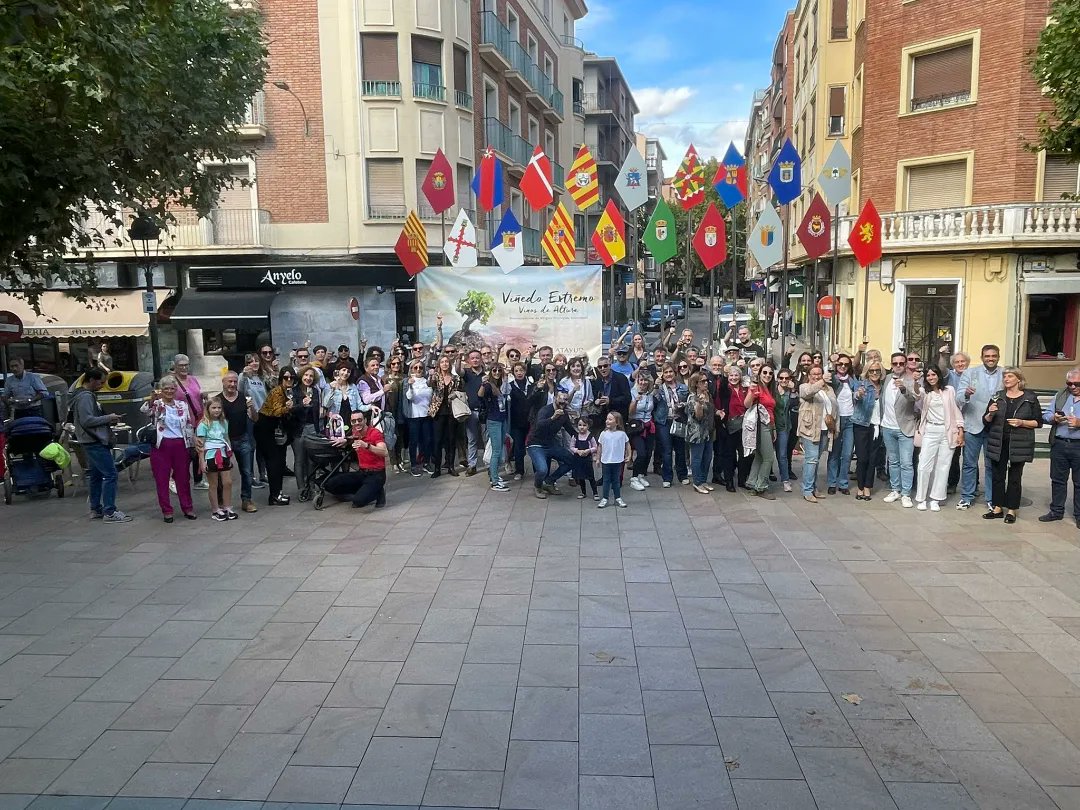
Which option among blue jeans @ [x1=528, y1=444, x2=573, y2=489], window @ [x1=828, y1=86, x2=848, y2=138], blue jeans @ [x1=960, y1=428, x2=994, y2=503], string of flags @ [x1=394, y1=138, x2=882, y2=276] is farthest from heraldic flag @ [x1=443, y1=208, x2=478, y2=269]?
window @ [x1=828, y1=86, x2=848, y2=138]

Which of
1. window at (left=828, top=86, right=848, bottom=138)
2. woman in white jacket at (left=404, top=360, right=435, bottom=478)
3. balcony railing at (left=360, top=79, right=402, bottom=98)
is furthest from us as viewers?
window at (left=828, top=86, right=848, bottom=138)

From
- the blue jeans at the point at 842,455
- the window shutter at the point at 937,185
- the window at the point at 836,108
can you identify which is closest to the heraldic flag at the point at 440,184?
the blue jeans at the point at 842,455

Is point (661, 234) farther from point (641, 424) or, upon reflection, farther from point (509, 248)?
point (641, 424)

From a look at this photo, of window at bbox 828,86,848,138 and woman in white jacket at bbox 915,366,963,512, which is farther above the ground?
window at bbox 828,86,848,138

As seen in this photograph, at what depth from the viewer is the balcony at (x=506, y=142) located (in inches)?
1078

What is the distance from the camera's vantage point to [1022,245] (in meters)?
21.2

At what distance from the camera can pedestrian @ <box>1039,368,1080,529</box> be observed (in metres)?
8.47

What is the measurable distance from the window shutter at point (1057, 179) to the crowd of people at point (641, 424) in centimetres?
1407

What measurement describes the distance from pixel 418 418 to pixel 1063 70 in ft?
31.1

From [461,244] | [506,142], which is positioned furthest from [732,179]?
[506,142]

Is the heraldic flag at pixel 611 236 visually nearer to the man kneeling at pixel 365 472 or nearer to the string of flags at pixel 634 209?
the string of flags at pixel 634 209

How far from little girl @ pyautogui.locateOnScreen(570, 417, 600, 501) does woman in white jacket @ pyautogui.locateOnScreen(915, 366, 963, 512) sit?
3766mm

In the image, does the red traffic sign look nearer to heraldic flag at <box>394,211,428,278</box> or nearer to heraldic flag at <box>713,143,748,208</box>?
heraldic flag at <box>394,211,428,278</box>

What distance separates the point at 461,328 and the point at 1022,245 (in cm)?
1594
